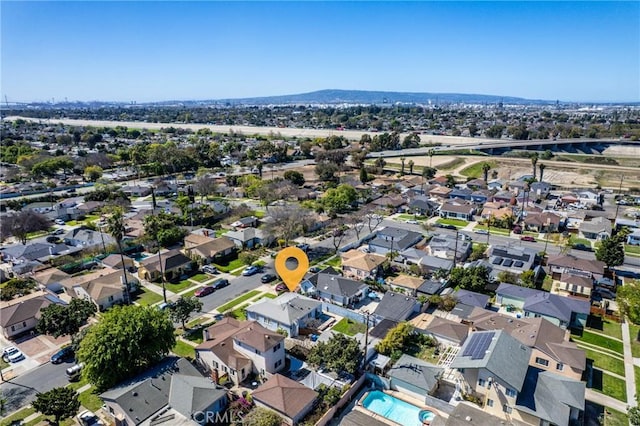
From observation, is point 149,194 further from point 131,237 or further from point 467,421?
point 467,421

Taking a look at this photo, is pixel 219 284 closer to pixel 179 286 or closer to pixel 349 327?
pixel 179 286

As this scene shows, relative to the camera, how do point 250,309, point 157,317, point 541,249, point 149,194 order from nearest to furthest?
1. point 157,317
2. point 250,309
3. point 541,249
4. point 149,194

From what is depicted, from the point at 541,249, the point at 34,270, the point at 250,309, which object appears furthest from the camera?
the point at 541,249

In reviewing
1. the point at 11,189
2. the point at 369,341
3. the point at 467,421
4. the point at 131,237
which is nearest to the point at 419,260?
the point at 369,341

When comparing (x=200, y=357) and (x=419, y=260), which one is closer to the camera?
(x=200, y=357)

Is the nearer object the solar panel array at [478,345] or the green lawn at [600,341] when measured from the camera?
the solar panel array at [478,345]

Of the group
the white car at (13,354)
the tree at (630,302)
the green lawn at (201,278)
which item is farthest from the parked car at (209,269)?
the tree at (630,302)

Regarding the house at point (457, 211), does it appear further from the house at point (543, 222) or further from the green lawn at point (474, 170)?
the green lawn at point (474, 170)

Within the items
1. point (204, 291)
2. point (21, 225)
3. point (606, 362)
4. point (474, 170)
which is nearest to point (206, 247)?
point (204, 291)
